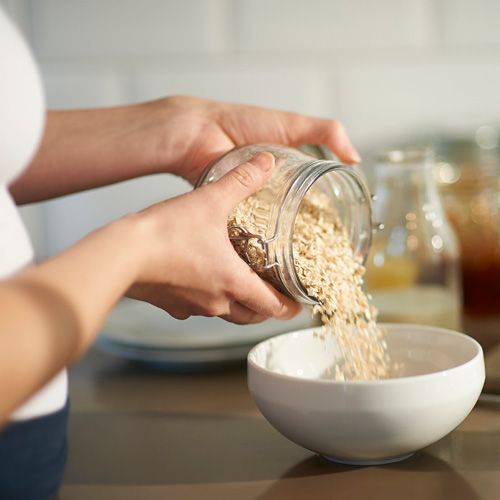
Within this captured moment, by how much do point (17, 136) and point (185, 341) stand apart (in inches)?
17.3

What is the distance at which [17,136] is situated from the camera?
51cm

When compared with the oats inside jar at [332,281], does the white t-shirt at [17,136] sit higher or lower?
higher

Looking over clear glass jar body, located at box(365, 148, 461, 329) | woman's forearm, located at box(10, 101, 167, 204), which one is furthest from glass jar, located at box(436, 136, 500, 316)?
woman's forearm, located at box(10, 101, 167, 204)

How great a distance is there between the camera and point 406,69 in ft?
5.15

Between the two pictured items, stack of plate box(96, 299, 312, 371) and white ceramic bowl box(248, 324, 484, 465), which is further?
stack of plate box(96, 299, 312, 371)

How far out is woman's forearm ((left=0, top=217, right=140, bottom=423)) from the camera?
0.40 meters

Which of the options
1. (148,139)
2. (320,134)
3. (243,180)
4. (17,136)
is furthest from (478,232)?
(17,136)

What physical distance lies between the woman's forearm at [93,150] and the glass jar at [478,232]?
491 millimetres

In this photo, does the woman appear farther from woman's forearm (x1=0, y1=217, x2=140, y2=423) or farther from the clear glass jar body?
the clear glass jar body

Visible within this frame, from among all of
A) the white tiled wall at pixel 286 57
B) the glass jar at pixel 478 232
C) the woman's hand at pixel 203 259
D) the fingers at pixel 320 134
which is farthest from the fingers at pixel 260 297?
the white tiled wall at pixel 286 57

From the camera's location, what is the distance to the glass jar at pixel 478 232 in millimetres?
1123

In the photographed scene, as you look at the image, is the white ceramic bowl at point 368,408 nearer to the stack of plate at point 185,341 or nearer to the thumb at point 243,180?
the thumb at point 243,180

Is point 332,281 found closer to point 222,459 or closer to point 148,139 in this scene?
point 222,459

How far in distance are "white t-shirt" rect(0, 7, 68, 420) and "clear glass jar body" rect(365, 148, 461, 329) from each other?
0.51 meters
